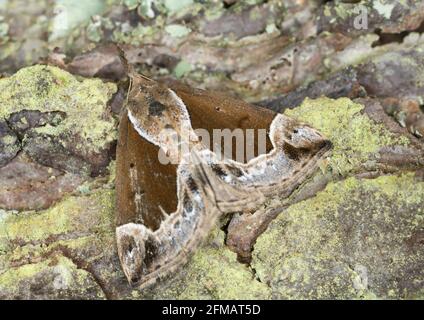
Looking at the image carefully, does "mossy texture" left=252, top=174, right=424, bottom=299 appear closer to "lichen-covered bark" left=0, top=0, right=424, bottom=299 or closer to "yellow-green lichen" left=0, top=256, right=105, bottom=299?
"lichen-covered bark" left=0, top=0, right=424, bottom=299

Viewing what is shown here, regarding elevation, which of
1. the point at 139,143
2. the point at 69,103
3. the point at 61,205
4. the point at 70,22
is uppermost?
the point at 70,22

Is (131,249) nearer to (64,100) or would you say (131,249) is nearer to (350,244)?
(64,100)

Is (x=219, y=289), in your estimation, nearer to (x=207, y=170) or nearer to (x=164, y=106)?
(x=207, y=170)

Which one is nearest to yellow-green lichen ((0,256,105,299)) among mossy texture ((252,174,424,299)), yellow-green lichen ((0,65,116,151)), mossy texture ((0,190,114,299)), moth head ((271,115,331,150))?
mossy texture ((0,190,114,299))

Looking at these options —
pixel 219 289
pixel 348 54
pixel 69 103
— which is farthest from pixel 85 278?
pixel 348 54

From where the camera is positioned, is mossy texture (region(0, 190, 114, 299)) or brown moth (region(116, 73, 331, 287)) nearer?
mossy texture (region(0, 190, 114, 299))

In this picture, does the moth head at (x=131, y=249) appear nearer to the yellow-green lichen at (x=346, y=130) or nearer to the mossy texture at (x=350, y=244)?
the mossy texture at (x=350, y=244)
